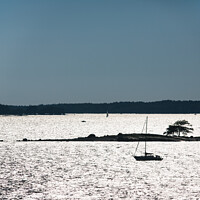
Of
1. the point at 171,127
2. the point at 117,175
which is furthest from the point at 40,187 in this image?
the point at 171,127

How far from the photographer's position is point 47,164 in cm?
9806

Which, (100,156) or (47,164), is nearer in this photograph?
(47,164)

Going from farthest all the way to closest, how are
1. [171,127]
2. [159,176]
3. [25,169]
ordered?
1. [171,127]
2. [25,169]
3. [159,176]

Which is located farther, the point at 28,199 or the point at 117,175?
the point at 117,175

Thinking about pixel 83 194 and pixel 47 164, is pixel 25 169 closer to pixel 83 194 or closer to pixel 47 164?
pixel 47 164

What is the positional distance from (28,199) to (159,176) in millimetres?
29384

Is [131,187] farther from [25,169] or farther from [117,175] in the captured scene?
[25,169]

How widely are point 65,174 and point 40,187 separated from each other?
14.9m

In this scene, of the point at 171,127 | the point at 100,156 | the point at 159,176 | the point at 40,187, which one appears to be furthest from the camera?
the point at 171,127

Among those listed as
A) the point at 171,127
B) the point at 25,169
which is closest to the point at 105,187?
the point at 25,169

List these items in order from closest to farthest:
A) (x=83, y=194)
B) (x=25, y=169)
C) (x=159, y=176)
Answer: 1. (x=83, y=194)
2. (x=159, y=176)
3. (x=25, y=169)

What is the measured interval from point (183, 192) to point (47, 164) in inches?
1602

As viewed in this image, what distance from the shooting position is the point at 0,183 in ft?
231

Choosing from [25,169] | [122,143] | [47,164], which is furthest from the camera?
[122,143]
